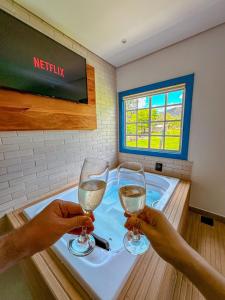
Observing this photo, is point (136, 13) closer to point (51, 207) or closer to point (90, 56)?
point (90, 56)

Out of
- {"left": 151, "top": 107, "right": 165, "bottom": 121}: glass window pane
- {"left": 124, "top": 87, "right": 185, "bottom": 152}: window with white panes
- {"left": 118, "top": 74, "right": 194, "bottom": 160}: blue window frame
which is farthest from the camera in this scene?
{"left": 151, "top": 107, "right": 165, "bottom": 121}: glass window pane

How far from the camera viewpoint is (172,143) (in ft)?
5.99

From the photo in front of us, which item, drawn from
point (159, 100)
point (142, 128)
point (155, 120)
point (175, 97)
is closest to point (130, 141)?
point (142, 128)

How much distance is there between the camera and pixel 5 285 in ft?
3.35

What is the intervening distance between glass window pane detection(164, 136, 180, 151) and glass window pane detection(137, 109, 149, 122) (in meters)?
0.45

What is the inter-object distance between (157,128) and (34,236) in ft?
6.19

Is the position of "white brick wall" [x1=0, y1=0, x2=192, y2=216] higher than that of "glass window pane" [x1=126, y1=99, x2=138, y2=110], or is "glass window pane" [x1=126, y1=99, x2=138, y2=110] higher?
"glass window pane" [x1=126, y1=99, x2=138, y2=110]

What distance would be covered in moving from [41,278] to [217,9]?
2.38 meters

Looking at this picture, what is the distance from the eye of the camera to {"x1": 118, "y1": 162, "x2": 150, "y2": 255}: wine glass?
0.55 metres

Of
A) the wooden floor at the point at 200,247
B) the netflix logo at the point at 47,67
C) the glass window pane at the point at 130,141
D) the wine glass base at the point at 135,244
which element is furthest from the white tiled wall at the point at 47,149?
the wooden floor at the point at 200,247

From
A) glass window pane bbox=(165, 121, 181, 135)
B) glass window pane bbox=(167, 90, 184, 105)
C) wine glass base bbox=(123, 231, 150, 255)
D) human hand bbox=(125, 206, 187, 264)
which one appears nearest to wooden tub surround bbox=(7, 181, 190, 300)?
wine glass base bbox=(123, 231, 150, 255)

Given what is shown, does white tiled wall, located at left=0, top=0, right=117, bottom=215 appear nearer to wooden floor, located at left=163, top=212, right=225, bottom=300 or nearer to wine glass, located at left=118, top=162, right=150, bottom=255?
wine glass, located at left=118, top=162, right=150, bottom=255

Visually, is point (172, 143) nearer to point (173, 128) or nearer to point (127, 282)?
point (173, 128)

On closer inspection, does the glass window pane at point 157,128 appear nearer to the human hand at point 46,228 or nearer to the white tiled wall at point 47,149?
the white tiled wall at point 47,149
